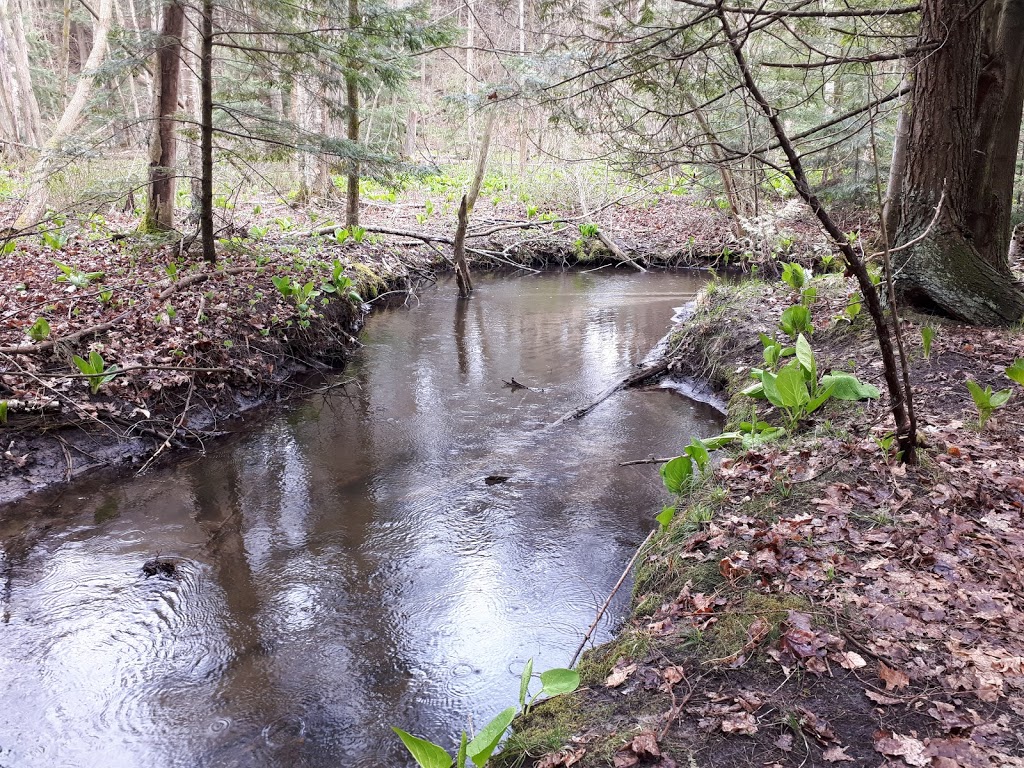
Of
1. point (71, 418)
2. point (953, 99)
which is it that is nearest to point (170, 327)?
point (71, 418)

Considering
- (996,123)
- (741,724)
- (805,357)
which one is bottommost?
(741,724)

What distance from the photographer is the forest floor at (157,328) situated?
19.8 ft

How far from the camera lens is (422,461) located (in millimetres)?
6480

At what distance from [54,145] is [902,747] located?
982 centimetres

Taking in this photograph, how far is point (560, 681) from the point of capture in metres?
2.72

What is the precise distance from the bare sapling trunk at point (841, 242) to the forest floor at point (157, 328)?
7.14ft

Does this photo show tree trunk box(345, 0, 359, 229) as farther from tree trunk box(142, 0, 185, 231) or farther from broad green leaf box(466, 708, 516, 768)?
broad green leaf box(466, 708, 516, 768)

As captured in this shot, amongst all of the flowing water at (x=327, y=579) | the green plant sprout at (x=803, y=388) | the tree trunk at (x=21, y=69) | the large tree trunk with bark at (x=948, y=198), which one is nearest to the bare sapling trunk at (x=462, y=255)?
the flowing water at (x=327, y=579)

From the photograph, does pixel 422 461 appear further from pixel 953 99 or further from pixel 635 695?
pixel 953 99

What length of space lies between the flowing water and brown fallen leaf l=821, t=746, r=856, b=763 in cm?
174

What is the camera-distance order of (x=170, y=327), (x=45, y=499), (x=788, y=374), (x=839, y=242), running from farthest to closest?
(x=170, y=327) → (x=45, y=499) → (x=788, y=374) → (x=839, y=242)

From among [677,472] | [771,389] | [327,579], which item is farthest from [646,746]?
[771,389]

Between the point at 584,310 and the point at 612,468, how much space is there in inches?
256

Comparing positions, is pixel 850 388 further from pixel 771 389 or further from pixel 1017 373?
pixel 1017 373
